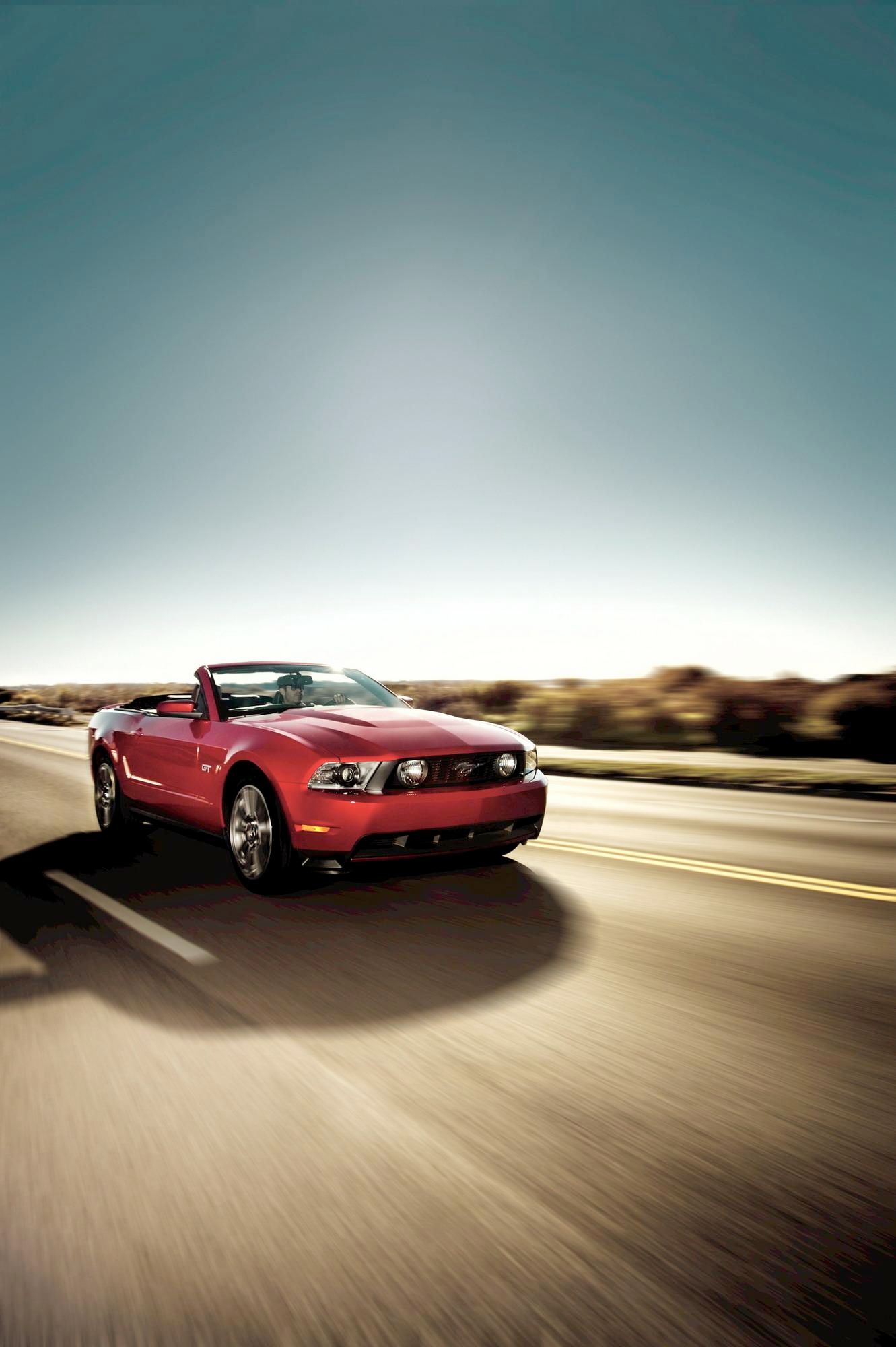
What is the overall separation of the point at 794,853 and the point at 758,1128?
16.3 feet

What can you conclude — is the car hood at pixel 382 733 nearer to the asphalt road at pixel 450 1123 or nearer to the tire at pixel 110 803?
the asphalt road at pixel 450 1123

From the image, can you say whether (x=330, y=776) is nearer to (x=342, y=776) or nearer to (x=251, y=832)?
(x=342, y=776)

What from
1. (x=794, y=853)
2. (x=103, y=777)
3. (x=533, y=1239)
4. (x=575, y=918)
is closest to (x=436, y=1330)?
(x=533, y=1239)

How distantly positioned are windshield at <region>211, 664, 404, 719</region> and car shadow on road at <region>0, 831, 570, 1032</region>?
124 cm

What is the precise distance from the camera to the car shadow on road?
3820mm

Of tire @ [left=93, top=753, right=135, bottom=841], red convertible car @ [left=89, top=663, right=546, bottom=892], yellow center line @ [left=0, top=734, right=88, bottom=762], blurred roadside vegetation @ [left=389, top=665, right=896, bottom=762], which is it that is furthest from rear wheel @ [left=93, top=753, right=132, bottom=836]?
blurred roadside vegetation @ [left=389, top=665, right=896, bottom=762]

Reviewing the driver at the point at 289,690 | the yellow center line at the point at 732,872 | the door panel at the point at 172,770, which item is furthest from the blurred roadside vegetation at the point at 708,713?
the door panel at the point at 172,770

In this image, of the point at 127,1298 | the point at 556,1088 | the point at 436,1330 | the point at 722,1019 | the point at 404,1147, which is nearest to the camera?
the point at 436,1330

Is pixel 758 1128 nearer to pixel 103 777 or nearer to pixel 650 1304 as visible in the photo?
pixel 650 1304

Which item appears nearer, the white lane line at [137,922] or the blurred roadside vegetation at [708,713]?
the white lane line at [137,922]

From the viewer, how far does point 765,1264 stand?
6.64 feet

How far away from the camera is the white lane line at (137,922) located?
14.8ft

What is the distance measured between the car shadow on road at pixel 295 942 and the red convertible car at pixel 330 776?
267 mm

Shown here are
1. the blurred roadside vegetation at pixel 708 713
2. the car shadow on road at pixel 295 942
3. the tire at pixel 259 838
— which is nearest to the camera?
the car shadow on road at pixel 295 942
